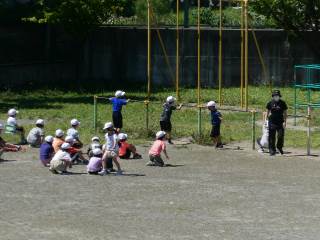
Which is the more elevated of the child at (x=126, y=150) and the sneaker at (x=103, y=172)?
the child at (x=126, y=150)

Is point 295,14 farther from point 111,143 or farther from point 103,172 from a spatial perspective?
point 103,172

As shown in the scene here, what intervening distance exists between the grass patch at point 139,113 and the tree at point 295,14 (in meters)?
2.47

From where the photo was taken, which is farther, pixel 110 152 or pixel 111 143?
pixel 111 143

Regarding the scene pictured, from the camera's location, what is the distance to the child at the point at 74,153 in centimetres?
2367

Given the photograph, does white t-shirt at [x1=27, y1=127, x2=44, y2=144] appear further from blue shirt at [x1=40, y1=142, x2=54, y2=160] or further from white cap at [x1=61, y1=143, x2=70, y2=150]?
white cap at [x1=61, y1=143, x2=70, y2=150]

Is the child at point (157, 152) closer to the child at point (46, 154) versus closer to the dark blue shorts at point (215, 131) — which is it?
the child at point (46, 154)

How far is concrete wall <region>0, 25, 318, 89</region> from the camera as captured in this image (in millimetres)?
42438

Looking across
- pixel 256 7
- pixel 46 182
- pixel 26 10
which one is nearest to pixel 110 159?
pixel 46 182

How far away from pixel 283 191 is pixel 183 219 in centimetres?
366

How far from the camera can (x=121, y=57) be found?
44.6 metres

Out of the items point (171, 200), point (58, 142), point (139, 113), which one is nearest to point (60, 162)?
point (58, 142)

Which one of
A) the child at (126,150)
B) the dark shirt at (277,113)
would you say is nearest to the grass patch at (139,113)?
the dark shirt at (277,113)

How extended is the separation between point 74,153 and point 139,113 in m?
10.2

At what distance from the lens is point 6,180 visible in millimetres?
21328
